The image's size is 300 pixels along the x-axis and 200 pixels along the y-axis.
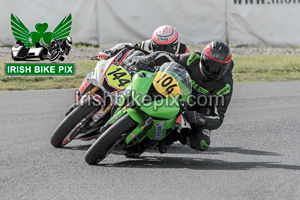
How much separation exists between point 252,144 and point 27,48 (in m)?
8.14

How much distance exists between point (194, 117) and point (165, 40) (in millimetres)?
1972

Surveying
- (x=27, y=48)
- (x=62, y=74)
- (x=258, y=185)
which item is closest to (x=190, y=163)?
(x=258, y=185)

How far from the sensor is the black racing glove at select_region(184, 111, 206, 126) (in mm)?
5766

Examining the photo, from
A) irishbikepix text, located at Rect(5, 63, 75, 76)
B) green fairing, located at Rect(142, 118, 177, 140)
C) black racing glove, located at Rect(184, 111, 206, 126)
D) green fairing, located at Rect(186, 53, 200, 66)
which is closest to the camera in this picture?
green fairing, located at Rect(142, 118, 177, 140)

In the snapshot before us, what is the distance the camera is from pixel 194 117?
228 inches

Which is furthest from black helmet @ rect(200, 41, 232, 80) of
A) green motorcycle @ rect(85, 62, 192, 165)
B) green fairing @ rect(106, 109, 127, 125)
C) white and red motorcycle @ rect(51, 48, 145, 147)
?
green fairing @ rect(106, 109, 127, 125)

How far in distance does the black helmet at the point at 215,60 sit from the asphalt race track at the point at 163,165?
0.94 metres

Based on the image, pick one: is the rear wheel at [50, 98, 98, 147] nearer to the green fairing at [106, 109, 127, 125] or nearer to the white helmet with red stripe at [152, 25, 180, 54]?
the green fairing at [106, 109, 127, 125]

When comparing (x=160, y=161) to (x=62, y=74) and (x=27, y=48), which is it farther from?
(x=27, y=48)

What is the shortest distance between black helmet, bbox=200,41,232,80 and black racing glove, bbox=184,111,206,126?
47 centimetres

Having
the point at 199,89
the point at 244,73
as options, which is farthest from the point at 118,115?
the point at 244,73

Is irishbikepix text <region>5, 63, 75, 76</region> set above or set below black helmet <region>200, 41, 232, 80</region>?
below

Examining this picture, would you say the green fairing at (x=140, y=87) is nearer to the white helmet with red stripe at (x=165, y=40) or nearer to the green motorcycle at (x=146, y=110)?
the green motorcycle at (x=146, y=110)

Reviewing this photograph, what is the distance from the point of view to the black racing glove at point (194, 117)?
577cm
